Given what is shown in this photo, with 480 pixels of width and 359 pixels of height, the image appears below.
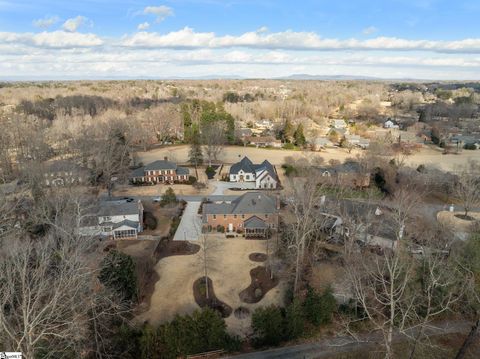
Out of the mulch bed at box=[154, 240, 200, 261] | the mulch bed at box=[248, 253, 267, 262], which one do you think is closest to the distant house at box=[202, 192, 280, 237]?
the mulch bed at box=[154, 240, 200, 261]

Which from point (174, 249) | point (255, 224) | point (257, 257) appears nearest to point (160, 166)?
point (174, 249)

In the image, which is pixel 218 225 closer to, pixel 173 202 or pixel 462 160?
pixel 173 202

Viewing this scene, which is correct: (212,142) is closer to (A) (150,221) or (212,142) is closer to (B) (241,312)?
(A) (150,221)

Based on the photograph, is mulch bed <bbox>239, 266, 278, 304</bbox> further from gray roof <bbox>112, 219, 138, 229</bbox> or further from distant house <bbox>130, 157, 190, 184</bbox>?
distant house <bbox>130, 157, 190, 184</bbox>

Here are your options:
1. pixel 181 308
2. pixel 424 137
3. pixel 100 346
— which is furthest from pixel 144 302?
pixel 424 137

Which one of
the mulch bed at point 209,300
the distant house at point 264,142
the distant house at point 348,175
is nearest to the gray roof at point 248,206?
the mulch bed at point 209,300
